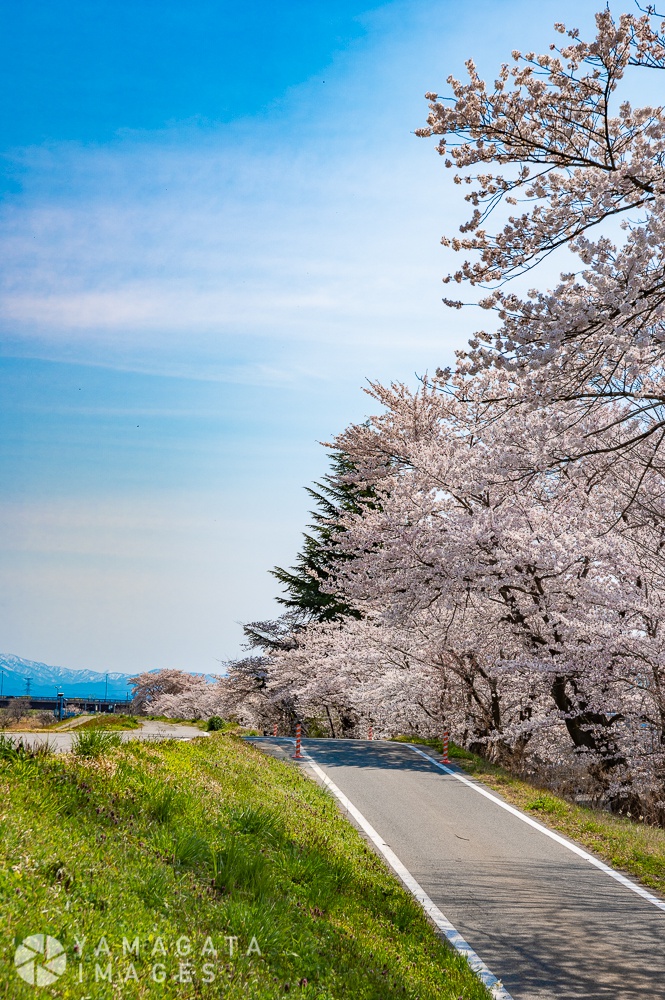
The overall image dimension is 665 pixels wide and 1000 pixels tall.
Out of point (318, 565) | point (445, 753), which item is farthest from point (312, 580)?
point (445, 753)

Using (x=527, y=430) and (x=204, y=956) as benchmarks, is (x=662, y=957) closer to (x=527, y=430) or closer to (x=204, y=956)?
(x=204, y=956)

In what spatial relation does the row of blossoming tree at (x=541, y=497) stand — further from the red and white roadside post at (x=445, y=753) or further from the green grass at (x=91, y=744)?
the green grass at (x=91, y=744)

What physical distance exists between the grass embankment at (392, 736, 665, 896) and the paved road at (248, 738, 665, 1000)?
1.48ft

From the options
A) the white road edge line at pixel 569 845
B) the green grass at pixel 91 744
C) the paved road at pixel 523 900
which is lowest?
the white road edge line at pixel 569 845

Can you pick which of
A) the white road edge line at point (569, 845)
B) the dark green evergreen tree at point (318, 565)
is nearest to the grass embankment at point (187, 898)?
the white road edge line at point (569, 845)

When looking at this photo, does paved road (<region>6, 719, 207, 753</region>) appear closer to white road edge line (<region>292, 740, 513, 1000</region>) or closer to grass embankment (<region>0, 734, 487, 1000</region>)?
grass embankment (<region>0, 734, 487, 1000</region>)

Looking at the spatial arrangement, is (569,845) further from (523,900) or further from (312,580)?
(312,580)

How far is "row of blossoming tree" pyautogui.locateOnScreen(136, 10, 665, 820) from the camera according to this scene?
7.66m

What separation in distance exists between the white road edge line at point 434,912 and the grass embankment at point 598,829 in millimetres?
2682

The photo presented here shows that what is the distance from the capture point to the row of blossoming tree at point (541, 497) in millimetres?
7656

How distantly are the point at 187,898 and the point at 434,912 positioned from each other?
3.36 meters

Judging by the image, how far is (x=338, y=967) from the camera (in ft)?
16.8

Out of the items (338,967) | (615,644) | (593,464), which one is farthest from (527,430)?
(338,967)

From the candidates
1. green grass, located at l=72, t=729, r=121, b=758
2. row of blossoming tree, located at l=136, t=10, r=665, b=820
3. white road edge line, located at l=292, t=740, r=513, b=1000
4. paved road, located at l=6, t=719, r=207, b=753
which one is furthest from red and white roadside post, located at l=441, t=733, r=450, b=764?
green grass, located at l=72, t=729, r=121, b=758
